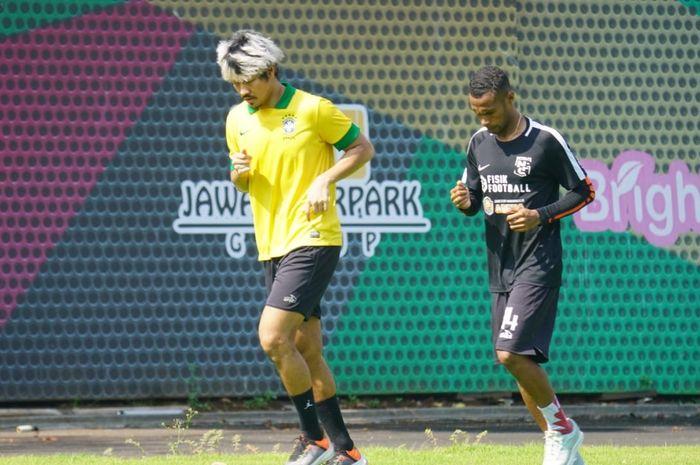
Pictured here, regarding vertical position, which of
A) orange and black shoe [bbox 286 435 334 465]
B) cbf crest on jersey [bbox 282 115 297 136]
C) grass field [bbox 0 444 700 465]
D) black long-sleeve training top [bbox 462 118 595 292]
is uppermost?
cbf crest on jersey [bbox 282 115 297 136]

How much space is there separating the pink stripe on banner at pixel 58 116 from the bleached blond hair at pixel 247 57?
4.18 metres

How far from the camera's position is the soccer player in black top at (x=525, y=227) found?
295 inches

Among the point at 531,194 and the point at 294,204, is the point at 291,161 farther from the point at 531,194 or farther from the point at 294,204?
the point at 531,194

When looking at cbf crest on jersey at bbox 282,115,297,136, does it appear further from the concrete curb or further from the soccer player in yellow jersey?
the concrete curb

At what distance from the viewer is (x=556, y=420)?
24.6ft

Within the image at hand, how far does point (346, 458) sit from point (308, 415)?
325 millimetres

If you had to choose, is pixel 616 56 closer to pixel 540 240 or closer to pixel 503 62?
pixel 503 62

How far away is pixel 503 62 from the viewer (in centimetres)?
1212

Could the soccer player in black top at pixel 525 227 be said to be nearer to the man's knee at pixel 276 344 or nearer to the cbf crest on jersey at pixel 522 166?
the cbf crest on jersey at pixel 522 166

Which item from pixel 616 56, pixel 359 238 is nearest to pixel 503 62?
pixel 616 56

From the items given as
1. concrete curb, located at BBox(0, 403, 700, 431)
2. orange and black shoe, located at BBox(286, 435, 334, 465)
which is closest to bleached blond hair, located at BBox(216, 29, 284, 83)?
orange and black shoe, located at BBox(286, 435, 334, 465)

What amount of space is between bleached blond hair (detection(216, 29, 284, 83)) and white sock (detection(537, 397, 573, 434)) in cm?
234

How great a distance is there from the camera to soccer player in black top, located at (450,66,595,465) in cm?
749

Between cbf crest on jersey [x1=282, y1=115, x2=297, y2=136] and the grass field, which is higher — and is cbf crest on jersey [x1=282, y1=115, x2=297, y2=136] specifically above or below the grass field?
above
